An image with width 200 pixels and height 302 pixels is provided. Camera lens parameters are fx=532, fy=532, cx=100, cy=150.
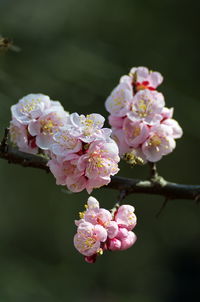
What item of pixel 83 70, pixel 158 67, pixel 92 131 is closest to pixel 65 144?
pixel 92 131

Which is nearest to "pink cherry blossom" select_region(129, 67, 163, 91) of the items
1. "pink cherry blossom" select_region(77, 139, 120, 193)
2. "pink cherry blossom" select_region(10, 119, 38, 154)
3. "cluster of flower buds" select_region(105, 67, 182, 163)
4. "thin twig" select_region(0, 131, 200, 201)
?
"cluster of flower buds" select_region(105, 67, 182, 163)

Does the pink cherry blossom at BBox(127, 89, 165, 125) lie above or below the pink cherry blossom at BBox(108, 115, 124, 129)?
above

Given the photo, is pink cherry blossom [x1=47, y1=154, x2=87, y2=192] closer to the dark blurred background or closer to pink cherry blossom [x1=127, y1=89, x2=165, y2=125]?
pink cherry blossom [x1=127, y1=89, x2=165, y2=125]

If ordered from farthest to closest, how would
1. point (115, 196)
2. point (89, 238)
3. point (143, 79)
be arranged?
point (115, 196) → point (143, 79) → point (89, 238)

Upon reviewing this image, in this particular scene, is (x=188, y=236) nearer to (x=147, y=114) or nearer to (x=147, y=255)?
(x=147, y=255)

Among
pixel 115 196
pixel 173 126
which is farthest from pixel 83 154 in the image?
pixel 115 196

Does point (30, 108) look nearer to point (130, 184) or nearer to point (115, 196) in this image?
point (130, 184)
